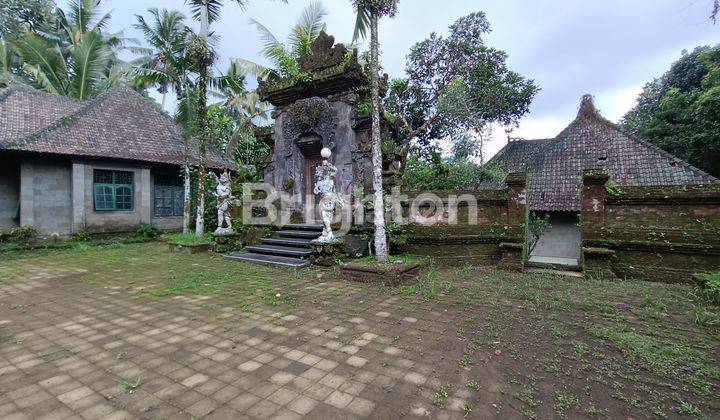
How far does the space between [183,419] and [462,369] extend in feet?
6.83

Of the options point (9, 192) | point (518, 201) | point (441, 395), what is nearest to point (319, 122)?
point (518, 201)

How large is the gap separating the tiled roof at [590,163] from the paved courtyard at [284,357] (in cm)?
905

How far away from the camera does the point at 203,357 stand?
3.03 meters

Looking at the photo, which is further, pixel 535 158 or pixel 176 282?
pixel 535 158

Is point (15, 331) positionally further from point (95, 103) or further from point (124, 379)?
point (95, 103)

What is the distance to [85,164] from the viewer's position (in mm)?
12086

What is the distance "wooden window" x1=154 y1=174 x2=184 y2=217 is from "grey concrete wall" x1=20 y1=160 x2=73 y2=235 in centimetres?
293

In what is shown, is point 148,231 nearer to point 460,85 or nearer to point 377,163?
point 377,163

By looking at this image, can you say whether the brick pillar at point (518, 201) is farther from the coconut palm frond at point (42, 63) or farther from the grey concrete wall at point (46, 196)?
the coconut palm frond at point (42, 63)

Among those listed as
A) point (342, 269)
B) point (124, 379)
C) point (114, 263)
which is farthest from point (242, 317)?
point (114, 263)

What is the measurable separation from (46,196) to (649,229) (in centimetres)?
1697

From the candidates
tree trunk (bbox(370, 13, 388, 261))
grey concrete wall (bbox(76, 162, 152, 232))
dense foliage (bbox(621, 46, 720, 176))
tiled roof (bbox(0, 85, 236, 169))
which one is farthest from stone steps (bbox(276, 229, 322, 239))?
dense foliage (bbox(621, 46, 720, 176))

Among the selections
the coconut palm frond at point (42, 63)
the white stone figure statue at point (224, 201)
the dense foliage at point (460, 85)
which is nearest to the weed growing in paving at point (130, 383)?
the white stone figure statue at point (224, 201)

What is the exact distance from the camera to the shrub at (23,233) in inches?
404
